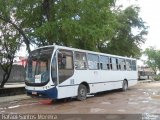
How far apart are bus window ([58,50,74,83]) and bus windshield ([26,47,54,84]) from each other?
58 cm

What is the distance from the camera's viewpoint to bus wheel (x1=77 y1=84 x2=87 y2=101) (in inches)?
664

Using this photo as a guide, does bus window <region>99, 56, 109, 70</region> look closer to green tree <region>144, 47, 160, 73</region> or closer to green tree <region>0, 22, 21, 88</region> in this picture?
green tree <region>0, 22, 21, 88</region>

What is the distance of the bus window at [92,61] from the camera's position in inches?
720

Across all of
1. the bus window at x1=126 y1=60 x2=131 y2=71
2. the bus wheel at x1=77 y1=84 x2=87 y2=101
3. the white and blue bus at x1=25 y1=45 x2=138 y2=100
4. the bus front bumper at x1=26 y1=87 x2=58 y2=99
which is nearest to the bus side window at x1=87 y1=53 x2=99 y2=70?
the white and blue bus at x1=25 y1=45 x2=138 y2=100

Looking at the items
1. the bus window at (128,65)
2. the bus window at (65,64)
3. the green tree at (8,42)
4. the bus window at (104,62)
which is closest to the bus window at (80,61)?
the bus window at (65,64)

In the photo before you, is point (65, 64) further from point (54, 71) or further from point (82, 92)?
point (82, 92)

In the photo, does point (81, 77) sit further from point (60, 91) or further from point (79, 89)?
point (60, 91)

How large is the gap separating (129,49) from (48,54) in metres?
21.7

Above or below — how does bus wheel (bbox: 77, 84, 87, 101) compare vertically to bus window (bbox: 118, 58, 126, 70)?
below

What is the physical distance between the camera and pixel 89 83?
17.9 meters

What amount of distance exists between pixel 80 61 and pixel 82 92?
5.86 ft

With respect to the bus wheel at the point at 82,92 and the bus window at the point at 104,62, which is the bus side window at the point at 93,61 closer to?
the bus window at the point at 104,62

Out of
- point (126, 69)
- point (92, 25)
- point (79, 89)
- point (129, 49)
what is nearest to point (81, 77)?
point (79, 89)

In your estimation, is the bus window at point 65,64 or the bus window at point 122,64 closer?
the bus window at point 65,64
